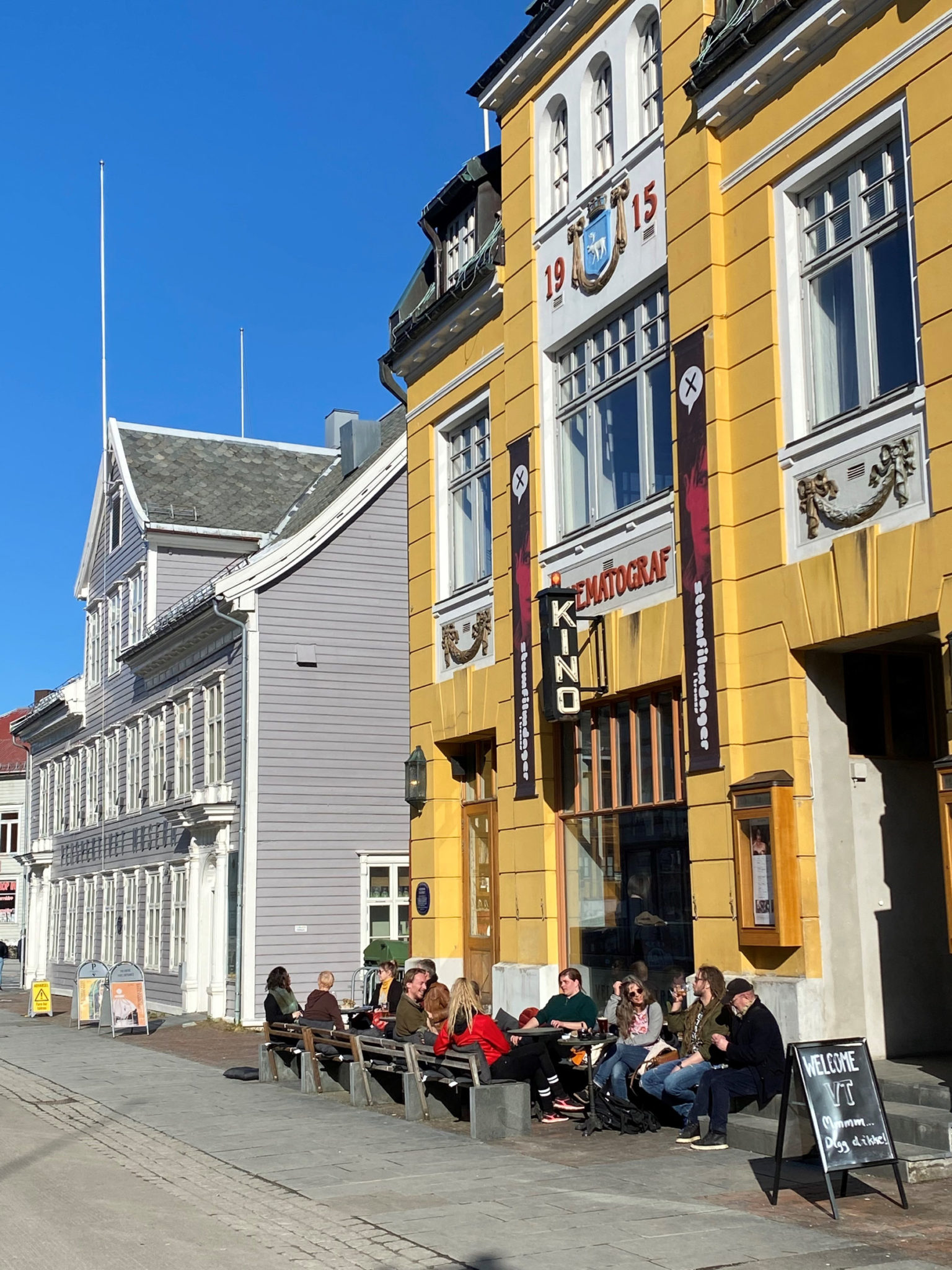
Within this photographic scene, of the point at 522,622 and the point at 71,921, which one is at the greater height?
the point at 522,622

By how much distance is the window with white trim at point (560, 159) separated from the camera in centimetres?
1614

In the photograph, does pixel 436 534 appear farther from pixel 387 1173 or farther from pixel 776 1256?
pixel 776 1256

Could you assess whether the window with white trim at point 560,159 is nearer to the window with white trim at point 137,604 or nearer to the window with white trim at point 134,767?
the window with white trim at point 137,604

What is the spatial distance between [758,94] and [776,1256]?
30.6 ft

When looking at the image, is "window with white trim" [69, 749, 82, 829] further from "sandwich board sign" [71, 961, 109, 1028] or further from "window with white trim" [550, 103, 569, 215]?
"window with white trim" [550, 103, 569, 215]

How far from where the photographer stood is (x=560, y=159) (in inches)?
643

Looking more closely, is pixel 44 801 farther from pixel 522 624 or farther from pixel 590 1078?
pixel 590 1078

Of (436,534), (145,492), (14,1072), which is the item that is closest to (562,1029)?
(436,534)

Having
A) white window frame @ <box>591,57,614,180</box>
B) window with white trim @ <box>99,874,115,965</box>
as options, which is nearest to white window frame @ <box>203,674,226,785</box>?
window with white trim @ <box>99,874,115,965</box>

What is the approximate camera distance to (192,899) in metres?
27.3

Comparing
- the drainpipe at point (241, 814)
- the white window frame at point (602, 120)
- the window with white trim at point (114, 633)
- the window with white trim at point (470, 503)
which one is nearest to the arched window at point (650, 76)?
the white window frame at point (602, 120)

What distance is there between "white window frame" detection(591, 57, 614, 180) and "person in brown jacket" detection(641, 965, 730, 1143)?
27.3 feet

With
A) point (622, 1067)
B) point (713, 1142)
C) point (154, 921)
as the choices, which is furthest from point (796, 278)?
point (154, 921)

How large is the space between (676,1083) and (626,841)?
3498 millimetres
